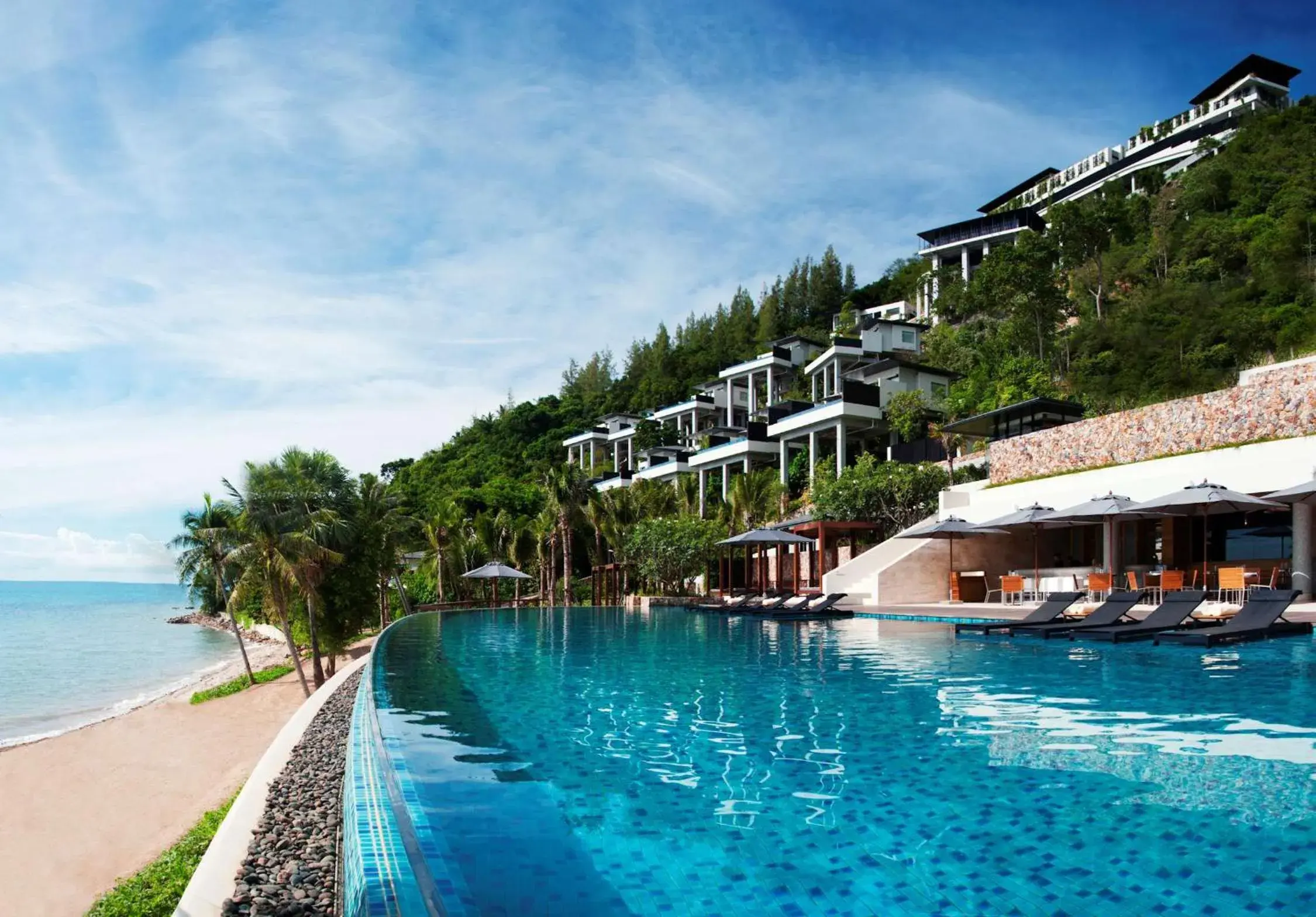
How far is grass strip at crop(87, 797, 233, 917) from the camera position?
8961 mm

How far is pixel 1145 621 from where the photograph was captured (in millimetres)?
14227

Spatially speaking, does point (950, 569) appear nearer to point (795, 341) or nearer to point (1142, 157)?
point (795, 341)

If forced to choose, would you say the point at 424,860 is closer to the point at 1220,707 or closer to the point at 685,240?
the point at 1220,707

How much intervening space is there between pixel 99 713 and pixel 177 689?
608cm

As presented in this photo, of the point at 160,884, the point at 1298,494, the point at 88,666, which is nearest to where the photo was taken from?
the point at 160,884

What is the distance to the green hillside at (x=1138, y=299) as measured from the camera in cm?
3878

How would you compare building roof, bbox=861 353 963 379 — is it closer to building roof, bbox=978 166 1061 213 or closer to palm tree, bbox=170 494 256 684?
palm tree, bbox=170 494 256 684

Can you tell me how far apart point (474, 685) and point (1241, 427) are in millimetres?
17276

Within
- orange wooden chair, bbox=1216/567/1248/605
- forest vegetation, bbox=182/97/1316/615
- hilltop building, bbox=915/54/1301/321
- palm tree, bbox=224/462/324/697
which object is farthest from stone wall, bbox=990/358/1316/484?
hilltop building, bbox=915/54/1301/321

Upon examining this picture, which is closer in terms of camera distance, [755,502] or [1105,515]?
[1105,515]

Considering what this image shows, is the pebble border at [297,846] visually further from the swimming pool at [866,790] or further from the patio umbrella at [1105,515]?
the patio umbrella at [1105,515]

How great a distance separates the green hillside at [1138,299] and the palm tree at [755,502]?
9.36 m

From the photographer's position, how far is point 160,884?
9867mm

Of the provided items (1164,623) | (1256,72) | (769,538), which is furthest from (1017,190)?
(1164,623)
